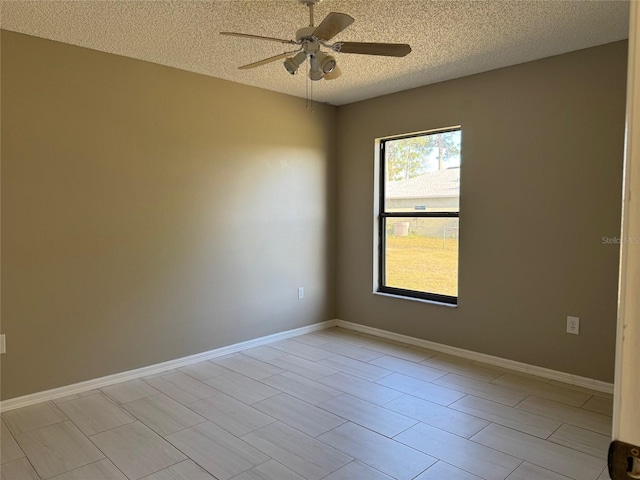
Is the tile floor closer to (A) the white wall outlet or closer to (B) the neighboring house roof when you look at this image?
(A) the white wall outlet

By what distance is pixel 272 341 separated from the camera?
14.2 feet

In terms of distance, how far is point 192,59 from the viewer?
3.35m

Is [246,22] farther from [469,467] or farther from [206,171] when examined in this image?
[469,467]

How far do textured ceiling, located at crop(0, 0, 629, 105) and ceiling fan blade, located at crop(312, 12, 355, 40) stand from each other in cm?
44

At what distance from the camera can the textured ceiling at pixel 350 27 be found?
2488mm

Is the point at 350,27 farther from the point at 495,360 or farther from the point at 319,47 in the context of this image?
the point at 495,360

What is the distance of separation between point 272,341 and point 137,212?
71.3 inches

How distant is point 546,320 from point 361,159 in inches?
93.3

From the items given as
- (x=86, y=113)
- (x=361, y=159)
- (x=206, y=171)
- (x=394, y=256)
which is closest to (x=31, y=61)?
(x=86, y=113)

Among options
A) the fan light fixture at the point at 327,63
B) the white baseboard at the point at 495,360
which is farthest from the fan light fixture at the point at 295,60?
the white baseboard at the point at 495,360

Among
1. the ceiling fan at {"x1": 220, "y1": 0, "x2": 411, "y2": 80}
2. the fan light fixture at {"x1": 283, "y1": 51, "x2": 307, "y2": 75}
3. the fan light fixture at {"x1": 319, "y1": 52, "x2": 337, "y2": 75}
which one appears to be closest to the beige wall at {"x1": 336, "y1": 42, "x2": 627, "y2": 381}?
the ceiling fan at {"x1": 220, "y1": 0, "x2": 411, "y2": 80}

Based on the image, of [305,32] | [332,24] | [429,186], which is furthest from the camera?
[429,186]

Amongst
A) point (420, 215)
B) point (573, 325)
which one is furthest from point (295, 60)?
point (573, 325)

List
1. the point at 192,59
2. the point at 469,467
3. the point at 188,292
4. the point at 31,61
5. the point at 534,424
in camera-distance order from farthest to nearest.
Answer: the point at 188,292 < the point at 192,59 < the point at 31,61 < the point at 534,424 < the point at 469,467
